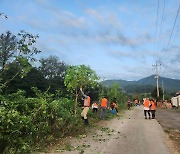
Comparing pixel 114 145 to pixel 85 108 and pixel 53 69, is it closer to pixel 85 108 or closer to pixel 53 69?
pixel 85 108

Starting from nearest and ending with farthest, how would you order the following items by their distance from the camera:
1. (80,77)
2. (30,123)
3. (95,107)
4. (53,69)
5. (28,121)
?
(28,121)
(30,123)
(80,77)
(95,107)
(53,69)

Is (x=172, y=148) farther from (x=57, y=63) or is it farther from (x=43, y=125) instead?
(x=57, y=63)

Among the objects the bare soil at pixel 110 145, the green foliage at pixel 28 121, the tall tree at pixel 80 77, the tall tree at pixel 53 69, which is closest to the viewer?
the green foliage at pixel 28 121

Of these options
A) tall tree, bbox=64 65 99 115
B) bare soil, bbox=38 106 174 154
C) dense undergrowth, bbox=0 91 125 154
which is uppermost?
tall tree, bbox=64 65 99 115

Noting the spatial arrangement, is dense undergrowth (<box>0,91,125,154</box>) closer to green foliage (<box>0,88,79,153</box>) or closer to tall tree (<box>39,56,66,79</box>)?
green foliage (<box>0,88,79,153</box>)

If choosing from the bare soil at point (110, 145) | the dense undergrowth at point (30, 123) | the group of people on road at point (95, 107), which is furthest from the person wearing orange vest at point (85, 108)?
the bare soil at point (110, 145)

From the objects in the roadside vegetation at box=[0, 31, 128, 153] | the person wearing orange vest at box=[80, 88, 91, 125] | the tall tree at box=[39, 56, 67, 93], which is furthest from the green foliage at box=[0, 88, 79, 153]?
the tall tree at box=[39, 56, 67, 93]

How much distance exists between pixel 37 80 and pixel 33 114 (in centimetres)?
6069

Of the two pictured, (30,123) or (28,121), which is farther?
(30,123)

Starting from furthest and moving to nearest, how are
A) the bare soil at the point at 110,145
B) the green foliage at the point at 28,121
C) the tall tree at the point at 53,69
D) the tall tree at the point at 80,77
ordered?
the tall tree at the point at 53,69, the tall tree at the point at 80,77, the bare soil at the point at 110,145, the green foliage at the point at 28,121

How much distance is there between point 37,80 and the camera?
68.5 meters

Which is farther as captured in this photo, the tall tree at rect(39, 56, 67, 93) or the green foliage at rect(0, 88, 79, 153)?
the tall tree at rect(39, 56, 67, 93)

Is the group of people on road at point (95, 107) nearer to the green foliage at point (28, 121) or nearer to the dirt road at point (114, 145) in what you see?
the green foliage at point (28, 121)

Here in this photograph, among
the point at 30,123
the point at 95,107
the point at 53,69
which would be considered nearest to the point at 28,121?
the point at 30,123
